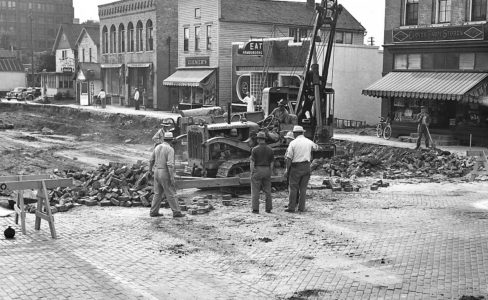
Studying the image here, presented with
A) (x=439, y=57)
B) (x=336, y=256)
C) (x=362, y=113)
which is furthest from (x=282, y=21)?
(x=336, y=256)

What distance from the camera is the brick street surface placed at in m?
9.52

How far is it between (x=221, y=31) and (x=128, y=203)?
3131cm

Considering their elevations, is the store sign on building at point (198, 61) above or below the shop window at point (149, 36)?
below

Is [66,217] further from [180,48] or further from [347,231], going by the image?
[180,48]

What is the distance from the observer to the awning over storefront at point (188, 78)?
4650 cm

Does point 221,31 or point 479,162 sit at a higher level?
point 221,31

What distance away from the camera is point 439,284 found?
9648 mm

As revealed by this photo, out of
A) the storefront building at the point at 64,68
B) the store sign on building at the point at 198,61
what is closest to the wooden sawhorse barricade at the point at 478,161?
the store sign on building at the point at 198,61

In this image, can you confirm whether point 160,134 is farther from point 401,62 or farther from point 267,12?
point 267,12

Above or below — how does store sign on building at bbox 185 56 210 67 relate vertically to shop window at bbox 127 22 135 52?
below

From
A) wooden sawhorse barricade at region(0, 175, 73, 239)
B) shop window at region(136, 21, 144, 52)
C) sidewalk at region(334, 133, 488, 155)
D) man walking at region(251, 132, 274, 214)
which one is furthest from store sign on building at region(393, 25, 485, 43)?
shop window at region(136, 21, 144, 52)

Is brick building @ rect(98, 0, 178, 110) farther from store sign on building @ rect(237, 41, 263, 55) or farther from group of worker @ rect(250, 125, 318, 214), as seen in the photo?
group of worker @ rect(250, 125, 318, 214)

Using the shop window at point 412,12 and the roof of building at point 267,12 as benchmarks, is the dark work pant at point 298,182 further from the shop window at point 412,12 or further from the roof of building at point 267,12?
the roof of building at point 267,12

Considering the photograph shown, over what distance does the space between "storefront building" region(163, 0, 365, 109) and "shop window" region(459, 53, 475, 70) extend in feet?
56.9
